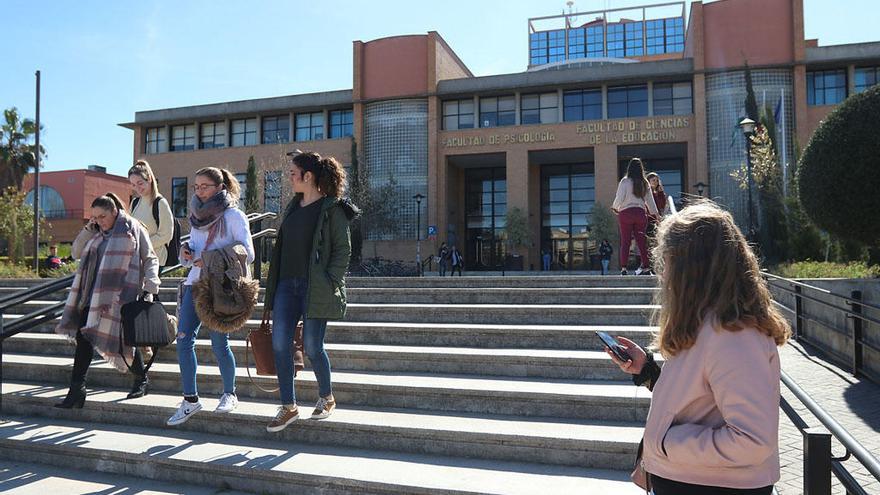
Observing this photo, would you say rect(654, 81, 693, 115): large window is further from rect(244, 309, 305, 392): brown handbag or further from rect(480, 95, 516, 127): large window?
rect(244, 309, 305, 392): brown handbag

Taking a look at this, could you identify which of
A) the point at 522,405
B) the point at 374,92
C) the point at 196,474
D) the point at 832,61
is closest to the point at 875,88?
the point at 522,405

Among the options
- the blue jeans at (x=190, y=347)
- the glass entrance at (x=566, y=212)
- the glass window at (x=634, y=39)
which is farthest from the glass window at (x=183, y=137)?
the glass window at (x=634, y=39)

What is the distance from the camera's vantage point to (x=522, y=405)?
4.30 metres

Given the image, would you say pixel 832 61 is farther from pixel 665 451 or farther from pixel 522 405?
pixel 665 451

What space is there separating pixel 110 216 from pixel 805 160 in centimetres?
725

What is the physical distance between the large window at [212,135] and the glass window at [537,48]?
48713mm

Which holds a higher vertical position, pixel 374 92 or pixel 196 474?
pixel 374 92

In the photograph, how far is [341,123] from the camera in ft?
127

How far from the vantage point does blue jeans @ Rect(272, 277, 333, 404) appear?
4.07 meters

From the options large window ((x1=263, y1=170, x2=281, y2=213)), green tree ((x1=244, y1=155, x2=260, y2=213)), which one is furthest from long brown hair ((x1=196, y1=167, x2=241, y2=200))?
large window ((x1=263, y1=170, x2=281, y2=213))

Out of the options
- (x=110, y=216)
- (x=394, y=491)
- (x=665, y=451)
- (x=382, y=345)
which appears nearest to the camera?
(x=665, y=451)

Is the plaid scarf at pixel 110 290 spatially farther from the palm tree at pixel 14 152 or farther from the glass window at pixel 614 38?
the glass window at pixel 614 38

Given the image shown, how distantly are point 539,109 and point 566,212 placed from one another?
6957mm

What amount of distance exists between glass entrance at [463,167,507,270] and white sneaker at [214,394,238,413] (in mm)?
34748
